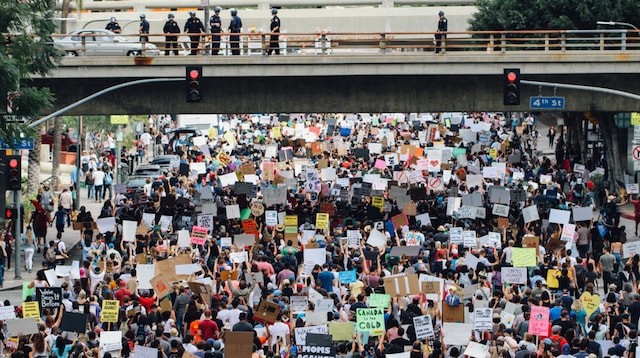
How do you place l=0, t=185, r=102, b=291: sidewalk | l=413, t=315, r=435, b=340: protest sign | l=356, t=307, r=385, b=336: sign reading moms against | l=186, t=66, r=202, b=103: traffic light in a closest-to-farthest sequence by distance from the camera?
l=413, t=315, r=435, b=340: protest sign
l=356, t=307, r=385, b=336: sign reading moms against
l=186, t=66, r=202, b=103: traffic light
l=0, t=185, r=102, b=291: sidewalk

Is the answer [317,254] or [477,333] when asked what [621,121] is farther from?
[477,333]

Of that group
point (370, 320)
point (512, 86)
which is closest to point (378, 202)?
point (512, 86)

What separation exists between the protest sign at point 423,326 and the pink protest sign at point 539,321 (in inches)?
52.4

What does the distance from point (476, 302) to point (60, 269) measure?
743 cm

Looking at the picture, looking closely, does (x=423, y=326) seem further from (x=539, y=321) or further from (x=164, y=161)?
(x=164, y=161)

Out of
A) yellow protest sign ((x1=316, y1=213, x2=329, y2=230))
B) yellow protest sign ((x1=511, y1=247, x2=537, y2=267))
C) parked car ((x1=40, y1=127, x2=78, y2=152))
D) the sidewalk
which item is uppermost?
parked car ((x1=40, y1=127, x2=78, y2=152))

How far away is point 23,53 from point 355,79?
14064 millimetres

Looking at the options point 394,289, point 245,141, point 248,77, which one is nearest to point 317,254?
point 394,289

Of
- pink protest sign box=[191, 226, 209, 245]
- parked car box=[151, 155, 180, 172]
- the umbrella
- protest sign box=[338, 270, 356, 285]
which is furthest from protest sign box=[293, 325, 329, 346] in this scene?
parked car box=[151, 155, 180, 172]

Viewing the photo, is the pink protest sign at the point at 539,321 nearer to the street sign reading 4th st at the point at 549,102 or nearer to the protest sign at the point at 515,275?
the protest sign at the point at 515,275

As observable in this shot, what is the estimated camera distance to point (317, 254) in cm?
2422

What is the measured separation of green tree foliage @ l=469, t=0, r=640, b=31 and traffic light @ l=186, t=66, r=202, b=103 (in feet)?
86.8

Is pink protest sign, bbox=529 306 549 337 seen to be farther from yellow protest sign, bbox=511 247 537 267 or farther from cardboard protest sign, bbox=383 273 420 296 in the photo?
yellow protest sign, bbox=511 247 537 267

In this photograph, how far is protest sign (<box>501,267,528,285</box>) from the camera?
22.6 meters
